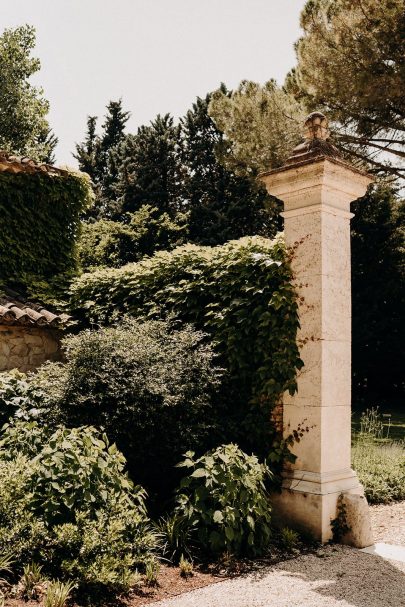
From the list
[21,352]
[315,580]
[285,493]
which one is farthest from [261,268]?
[21,352]

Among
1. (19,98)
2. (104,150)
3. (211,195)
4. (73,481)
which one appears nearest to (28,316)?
(73,481)

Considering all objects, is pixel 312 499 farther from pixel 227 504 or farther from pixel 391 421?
pixel 391 421

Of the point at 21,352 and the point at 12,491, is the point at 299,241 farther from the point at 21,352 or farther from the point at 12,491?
the point at 21,352

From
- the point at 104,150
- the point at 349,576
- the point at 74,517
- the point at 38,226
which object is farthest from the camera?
the point at 104,150

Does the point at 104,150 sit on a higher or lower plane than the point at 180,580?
higher

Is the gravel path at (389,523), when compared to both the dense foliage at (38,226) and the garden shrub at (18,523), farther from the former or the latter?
the dense foliage at (38,226)

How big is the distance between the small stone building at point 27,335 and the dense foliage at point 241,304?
151 cm

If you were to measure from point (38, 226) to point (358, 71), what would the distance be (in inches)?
317

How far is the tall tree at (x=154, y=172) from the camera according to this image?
78.2 feet

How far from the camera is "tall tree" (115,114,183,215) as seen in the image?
23.8 meters

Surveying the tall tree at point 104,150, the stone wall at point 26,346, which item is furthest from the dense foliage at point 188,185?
the stone wall at point 26,346

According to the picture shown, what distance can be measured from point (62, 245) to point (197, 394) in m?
5.53

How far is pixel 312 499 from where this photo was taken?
18.2ft

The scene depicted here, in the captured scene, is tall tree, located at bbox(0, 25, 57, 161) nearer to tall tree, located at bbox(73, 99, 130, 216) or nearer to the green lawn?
tall tree, located at bbox(73, 99, 130, 216)
